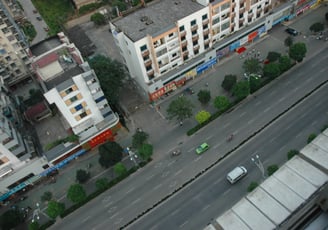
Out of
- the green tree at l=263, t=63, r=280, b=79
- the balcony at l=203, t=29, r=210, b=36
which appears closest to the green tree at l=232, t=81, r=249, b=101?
the green tree at l=263, t=63, r=280, b=79

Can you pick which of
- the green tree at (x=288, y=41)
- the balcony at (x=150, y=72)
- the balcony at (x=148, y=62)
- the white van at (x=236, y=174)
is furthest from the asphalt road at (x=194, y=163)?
the balcony at (x=148, y=62)

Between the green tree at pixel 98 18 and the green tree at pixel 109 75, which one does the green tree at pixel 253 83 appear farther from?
the green tree at pixel 98 18

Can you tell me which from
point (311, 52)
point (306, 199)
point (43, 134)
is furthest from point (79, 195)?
point (311, 52)

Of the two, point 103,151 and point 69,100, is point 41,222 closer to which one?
point 103,151

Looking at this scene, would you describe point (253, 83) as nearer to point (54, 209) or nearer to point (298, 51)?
point (298, 51)

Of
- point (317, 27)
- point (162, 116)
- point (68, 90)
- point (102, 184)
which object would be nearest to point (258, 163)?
point (162, 116)
